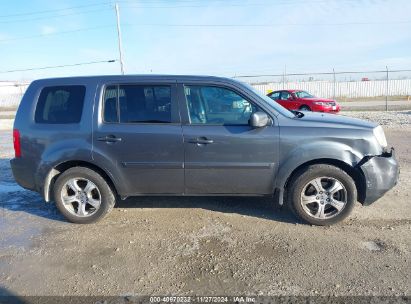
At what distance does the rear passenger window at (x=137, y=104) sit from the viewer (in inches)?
174

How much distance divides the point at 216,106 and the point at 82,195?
2.13 metres

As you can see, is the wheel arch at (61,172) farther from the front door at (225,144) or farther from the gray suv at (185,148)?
the front door at (225,144)

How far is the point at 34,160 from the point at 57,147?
0.39 meters

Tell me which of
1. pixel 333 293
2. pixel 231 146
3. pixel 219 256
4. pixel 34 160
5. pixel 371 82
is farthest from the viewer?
pixel 371 82

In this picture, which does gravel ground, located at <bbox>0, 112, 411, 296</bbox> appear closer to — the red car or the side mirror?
the side mirror

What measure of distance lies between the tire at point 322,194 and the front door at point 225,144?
0.35 m

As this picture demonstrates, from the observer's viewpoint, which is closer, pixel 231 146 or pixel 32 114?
pixel 231 146

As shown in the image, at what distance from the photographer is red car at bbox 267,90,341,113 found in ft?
60.3

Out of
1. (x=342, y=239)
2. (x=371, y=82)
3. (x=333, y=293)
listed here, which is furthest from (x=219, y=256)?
(x=371, y=82)

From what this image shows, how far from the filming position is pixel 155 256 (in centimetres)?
374

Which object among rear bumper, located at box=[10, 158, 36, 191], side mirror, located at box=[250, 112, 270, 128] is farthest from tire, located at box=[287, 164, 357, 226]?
rear bumper, located at box=[10, 158, 36, 191]

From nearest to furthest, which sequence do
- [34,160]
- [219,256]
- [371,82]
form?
[219,256], [34,160], [371,82]

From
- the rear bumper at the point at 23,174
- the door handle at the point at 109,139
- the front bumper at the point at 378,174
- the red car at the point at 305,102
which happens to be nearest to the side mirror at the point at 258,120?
the front bumper at the point at 378,174

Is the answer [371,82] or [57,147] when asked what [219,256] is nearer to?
[57,147]
